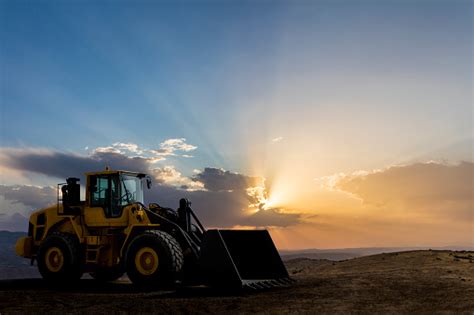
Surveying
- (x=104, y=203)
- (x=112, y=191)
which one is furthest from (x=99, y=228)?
(x=112, y=191)

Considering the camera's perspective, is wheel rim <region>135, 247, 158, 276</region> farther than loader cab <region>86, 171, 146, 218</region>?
No

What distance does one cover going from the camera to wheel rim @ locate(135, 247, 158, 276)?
47.0ft

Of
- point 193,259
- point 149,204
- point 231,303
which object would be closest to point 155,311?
point 231,303

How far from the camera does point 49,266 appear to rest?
17.2m

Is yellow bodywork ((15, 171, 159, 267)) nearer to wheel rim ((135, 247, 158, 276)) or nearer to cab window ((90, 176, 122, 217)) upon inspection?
cab window ((90, 176, 122, 217))

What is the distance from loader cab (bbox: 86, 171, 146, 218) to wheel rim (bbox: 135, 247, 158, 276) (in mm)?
2349

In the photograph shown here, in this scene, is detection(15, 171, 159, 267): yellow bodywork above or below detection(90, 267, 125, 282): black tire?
above

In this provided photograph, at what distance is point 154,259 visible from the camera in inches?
564

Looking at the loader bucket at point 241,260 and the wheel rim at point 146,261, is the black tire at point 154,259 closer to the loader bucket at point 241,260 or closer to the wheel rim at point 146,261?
the wheel rim at point 146,261

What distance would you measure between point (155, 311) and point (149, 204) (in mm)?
6552

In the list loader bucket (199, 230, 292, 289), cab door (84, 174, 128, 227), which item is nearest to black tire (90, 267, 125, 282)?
cab door (84, 174, 128, 227)

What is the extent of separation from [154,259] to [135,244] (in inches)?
33.3

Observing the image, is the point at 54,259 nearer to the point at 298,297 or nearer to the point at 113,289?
the point at 113,289

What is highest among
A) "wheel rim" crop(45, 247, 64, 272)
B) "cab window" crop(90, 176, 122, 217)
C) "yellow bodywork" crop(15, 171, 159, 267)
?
"cab window" crop(90, 176, 122, 217)
